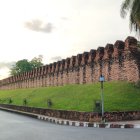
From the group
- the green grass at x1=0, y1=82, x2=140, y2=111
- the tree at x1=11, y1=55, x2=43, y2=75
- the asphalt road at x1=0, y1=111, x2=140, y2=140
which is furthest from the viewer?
the tree at x1=11, y1=55, x2=43, y2=75

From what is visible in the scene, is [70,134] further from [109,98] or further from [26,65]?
[26,65]

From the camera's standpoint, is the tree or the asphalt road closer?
the asphalt road

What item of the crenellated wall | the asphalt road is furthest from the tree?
the asphalt road

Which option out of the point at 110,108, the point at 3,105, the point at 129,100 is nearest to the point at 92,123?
the point at 110,108

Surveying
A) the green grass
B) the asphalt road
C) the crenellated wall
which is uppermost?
the crenellated wall

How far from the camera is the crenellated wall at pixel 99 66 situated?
25.3m

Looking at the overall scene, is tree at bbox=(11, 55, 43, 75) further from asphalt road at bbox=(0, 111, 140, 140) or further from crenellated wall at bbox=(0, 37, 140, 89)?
asphalt road at bbox=(0, 111, 140, 140)

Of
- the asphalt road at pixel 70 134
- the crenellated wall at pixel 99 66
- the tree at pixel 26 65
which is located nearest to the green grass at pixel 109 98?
the crenellated wall at pixel 99 66

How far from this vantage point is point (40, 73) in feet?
155

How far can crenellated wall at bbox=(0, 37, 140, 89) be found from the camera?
25297mm

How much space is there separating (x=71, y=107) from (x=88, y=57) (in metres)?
10.2

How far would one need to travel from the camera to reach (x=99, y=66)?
96.3ft

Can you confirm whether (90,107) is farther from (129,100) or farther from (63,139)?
(63,139)

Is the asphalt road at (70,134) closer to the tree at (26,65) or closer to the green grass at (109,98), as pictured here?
the green grass at (109,98)
